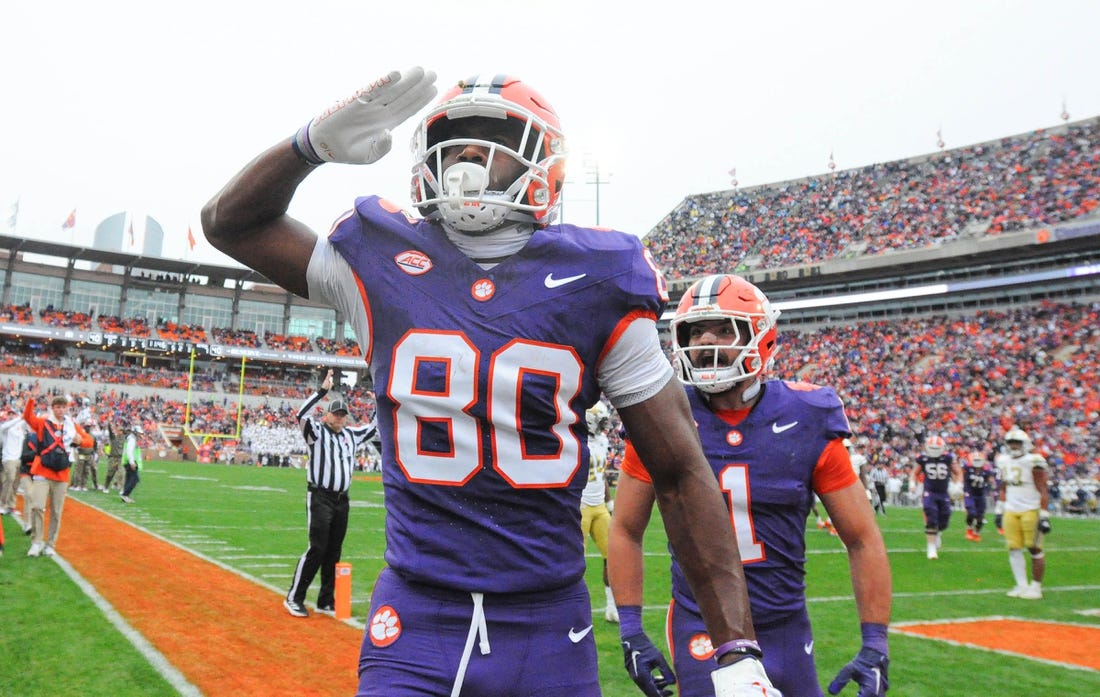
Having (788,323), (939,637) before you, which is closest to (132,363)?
(788,323)

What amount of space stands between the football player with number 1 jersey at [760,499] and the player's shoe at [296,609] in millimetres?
5023

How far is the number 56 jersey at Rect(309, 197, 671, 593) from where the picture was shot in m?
1.93

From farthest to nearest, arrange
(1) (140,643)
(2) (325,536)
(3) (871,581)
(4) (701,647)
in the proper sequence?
1. (2) (325,536)
2. (1) (140,643)
3. (3) (871,581)
4. (4) (701,647)

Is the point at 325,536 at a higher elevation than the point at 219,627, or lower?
higher

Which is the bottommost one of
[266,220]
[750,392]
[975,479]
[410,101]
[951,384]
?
[975,479]

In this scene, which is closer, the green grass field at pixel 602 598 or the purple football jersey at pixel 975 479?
the green grass field at pixel 602 598

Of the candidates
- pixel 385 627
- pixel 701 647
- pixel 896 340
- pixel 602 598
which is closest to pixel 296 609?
pixel 602 598

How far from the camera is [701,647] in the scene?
3092 millimetres

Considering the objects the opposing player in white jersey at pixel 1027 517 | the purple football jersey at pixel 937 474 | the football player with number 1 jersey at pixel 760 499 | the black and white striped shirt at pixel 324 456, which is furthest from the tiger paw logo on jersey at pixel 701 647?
the purple football jersey at pixel 937 474

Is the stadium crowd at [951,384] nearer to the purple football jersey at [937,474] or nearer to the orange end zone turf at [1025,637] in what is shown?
the purple football jersey at [937,474]

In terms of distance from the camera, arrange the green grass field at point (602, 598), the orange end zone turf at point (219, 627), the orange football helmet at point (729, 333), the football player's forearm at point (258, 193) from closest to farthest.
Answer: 1. the football player's forearm at point (258, 193)
2. the orange football helmet at point (729, 333)
3. the orange end zone turf at point (219, 627)
4. the green grass field at point (602, 598)

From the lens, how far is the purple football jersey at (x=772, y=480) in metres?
3.20

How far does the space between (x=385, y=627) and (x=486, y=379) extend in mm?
624

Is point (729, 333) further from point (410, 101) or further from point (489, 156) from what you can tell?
point (410, 101)
